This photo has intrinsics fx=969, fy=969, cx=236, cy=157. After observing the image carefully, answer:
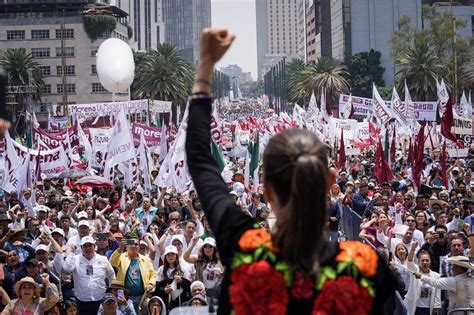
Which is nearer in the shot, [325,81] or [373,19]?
[325,81]

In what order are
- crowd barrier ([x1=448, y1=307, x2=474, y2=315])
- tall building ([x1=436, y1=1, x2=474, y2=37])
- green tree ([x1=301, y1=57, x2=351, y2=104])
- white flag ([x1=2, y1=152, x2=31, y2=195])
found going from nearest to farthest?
crowd barrier ([x1=448, y1=307, x2=474, y2=315]) < white flag ([x1=2, y1=152, x2=31, y2=195]) < green tree ([x1=301, y1=57, x2=351, y2=104]) < tall building ([x1=436, y1=1, x2=474, y2=37])

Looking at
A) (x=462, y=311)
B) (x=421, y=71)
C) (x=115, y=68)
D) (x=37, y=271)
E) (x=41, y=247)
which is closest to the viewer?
(x=462, y=311)

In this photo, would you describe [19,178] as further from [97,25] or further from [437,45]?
[97,25]

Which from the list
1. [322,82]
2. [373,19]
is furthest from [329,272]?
[373,19]

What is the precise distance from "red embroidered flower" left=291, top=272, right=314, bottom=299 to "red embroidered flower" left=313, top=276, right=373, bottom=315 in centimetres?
3

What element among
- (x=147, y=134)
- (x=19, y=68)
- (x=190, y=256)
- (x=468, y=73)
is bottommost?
(x=190, y=256)

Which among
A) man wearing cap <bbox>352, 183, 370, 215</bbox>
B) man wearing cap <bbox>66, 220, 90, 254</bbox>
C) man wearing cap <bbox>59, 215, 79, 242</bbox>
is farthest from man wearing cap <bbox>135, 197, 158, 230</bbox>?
man wearing cap <bbox>352, 183, 370, 215</bbox>

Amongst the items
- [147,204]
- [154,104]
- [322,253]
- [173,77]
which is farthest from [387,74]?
[322,253]

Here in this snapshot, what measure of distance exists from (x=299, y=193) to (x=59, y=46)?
285 ft

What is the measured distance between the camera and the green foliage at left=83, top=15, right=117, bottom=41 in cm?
8606

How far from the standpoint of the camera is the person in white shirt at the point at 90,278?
1032 centimetres

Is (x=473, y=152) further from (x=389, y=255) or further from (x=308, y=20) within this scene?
(x=308, y=20)

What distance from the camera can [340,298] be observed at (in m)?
2.34

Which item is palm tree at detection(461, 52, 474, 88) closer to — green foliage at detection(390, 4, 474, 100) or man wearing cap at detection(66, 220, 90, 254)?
green foliage at detection(390, 4, 474, 100)
